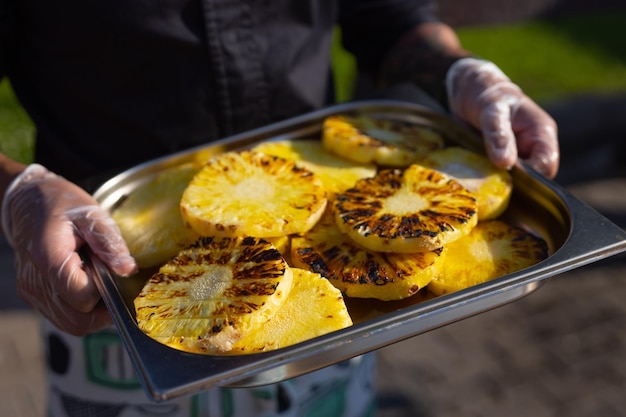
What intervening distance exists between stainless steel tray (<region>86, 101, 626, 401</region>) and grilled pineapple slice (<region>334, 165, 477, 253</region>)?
0.17 m

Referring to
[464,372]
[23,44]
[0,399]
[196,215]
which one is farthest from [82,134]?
[464,372]

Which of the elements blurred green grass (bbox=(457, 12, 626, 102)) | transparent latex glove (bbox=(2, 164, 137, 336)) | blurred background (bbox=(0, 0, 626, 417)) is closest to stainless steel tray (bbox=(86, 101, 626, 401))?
transparent latex glove (bbox=(2, 164, 137, 336))

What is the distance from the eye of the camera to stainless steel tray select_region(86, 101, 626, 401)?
1434 millimetres

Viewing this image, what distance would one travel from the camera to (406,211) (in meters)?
1.94

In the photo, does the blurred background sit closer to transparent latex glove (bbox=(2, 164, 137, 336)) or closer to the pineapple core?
transparent latex glove (bbox=(2, 164, 137, 336))

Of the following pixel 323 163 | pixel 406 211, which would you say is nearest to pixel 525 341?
pixel 323 163

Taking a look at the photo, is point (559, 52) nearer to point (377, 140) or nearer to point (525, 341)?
point (525, 341)

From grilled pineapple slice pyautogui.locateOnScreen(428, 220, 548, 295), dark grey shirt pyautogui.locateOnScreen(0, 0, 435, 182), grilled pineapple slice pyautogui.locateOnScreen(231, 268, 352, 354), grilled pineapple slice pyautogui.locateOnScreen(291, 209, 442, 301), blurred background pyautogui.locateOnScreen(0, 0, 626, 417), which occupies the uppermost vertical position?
dark grey shirt pyautogui.locateOnScreen(0, 0, 435, 182)

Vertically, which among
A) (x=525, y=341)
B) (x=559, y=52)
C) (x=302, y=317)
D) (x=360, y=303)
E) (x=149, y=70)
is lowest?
(x=525, y=341)

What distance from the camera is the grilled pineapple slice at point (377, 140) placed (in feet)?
7.41

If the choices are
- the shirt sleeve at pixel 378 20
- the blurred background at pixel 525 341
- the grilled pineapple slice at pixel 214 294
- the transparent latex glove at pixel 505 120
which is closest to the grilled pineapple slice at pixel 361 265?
the grilled pineapple slice at pixel 214 294

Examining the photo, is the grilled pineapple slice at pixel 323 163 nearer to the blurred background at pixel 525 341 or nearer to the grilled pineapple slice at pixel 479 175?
the grilled pineapple slice at pixel 479 175

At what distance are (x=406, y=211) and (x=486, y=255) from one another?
252 millimetres

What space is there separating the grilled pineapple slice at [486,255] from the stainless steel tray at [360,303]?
0.06 metres
